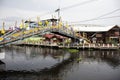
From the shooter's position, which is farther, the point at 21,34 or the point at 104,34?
the point at 104,34

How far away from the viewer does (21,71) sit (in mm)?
25531

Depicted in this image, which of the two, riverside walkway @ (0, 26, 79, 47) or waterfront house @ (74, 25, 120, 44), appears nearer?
riverside walkway @ (0, 26, 79, 47)

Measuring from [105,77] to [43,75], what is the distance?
338 inches

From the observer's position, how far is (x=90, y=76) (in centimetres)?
2277

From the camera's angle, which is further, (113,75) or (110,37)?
(110,37)

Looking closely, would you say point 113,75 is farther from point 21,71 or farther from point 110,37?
point 110,37

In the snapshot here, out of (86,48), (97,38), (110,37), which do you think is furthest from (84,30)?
(86,48)

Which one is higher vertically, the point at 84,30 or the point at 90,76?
the point at 84,30

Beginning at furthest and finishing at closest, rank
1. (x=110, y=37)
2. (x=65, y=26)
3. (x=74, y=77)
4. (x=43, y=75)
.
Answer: (x=110, y=37), (x=65, y=26), (x=43, y=75), (x=74, y=77)

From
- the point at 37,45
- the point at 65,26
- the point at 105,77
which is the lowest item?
the point at 105,77

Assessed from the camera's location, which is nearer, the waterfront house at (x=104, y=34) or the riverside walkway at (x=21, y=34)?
the riverside walkway at (x=21, y=34)

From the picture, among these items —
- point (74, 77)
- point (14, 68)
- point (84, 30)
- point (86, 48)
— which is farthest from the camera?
point (84, 30)

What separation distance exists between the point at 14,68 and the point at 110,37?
42337 millimetres

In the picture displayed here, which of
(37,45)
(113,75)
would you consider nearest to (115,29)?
(37,45)
